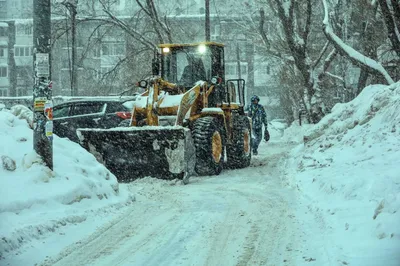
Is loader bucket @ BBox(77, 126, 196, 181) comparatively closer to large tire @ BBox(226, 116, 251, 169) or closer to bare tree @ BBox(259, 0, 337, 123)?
large tire @ BBox(226, 116, 251, 169)

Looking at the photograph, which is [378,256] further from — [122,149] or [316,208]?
[122,149]

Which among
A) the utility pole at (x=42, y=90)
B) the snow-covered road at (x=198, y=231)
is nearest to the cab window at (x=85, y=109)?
the snow-covered road at (x=198, y=231)

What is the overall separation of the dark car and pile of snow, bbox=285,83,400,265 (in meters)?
5.21

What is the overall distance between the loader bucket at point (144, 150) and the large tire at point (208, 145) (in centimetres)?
36

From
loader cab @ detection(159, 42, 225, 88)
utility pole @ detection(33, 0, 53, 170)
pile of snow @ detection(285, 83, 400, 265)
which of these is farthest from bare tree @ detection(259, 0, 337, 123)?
utility pole @ detection(33, 0, 53, 170)

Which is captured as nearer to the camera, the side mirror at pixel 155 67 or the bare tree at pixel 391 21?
the side mirror at pixel 155 67

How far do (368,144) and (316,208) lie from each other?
10.9 ft

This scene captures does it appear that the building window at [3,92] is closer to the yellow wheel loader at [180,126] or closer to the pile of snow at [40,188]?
the yellow wheel loader at [180,126]

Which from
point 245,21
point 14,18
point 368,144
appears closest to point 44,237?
point 368,144

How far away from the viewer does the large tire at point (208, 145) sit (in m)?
12.2

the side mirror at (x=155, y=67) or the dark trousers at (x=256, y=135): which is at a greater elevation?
the side mirror at (x=155, y=67)

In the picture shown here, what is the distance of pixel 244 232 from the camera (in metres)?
6.76

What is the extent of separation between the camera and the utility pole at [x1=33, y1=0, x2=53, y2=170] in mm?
8062

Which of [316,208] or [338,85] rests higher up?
[338,85]
